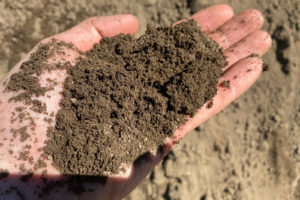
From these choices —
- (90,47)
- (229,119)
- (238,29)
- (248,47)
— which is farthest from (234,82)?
(90,47)

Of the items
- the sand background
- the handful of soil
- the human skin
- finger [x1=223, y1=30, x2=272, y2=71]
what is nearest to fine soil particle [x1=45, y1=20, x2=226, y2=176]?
the handful of soil

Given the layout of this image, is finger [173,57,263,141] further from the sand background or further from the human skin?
the sand background

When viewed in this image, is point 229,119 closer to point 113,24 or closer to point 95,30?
point 113,24

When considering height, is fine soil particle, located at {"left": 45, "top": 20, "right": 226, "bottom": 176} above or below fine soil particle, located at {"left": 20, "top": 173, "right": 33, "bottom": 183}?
above

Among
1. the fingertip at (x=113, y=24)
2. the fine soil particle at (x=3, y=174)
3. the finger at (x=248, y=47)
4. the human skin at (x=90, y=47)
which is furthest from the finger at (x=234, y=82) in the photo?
the fine soil particle at (x=3, y=174)

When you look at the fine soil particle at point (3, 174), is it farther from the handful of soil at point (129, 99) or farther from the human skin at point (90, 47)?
the handful of soil at point (129, 99)

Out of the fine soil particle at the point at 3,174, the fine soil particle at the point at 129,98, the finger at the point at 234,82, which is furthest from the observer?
the finger at the point at 234,82
